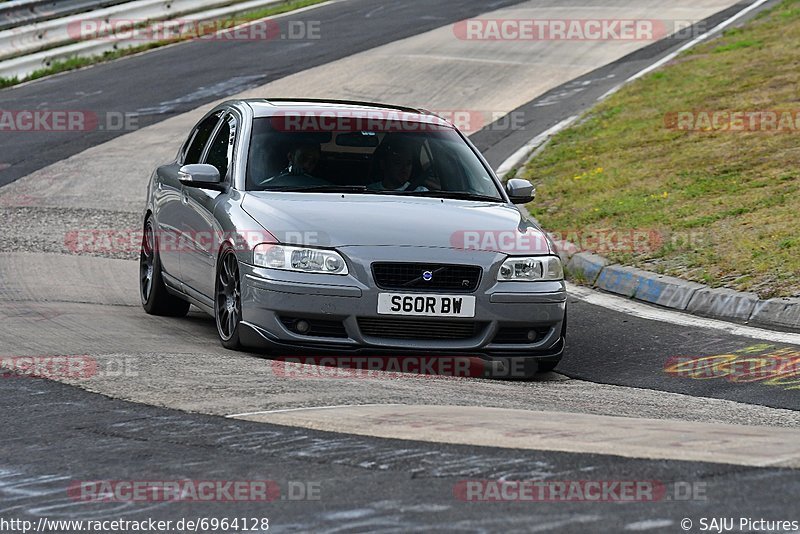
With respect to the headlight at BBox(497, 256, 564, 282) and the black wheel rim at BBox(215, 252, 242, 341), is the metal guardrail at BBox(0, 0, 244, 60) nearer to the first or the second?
the black wheel rim at BBox(215, 252, 242, 341)

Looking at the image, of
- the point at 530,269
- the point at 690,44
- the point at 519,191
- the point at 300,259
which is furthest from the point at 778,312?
the point at 690,44

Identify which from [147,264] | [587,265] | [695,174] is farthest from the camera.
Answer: [695,174]

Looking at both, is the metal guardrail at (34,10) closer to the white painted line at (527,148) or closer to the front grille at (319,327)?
the white painted line at (527,148)

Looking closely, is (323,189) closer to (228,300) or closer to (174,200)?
(228,300)

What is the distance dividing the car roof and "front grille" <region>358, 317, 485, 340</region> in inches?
82.1

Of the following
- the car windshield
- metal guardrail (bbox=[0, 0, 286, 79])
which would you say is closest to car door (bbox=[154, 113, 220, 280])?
the car windshield

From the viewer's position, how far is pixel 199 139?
10344 millimetres

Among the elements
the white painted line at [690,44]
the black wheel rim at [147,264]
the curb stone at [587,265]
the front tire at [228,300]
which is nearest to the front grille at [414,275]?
the front tire at [228,300]

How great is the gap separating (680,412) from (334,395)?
1744mm

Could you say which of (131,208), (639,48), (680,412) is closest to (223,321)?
(680,412)

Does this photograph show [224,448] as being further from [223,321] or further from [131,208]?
[131,208]

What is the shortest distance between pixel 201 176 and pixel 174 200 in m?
1.08

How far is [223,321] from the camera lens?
27.9 ft

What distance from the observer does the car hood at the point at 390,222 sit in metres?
7.93
